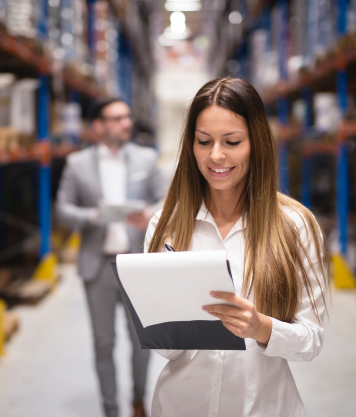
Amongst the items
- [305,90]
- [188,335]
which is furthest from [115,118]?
[305,90]

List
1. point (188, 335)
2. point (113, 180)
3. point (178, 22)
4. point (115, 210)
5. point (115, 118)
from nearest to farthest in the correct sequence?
1. point (188, 335)
2. point (115, 210)
3. point (115, 118)
4. point (113, 180)
5. point (178, 22)

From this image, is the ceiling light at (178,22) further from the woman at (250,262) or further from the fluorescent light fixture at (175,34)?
the woman at (250,262)

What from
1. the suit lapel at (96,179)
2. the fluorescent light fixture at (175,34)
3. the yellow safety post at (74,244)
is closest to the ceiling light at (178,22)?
the fluorescent light fixture at (175,34)

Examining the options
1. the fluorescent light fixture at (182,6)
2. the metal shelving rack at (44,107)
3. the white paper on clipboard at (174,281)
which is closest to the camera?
the white paper on clipboard at (174,281)

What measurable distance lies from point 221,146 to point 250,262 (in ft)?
1.09

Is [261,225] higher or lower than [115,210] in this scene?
higher

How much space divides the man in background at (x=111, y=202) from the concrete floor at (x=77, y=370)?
37 centimetres

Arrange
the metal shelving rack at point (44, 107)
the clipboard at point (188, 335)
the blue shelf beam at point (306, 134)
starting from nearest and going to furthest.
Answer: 1. the clipboard at point (188, 335)
2. the metal shelving rack at point (44, 107)
3. the blue shelf beam at point (306, 134)

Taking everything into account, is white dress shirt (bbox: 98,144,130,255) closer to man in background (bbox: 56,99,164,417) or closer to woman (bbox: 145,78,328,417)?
man in background (bbox: 56,99,164,417)

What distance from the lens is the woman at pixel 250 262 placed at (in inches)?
53.3

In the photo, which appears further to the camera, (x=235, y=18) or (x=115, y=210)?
(x=235, y=18)

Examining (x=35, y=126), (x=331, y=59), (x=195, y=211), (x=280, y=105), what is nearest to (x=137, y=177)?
(x=195, y=211)

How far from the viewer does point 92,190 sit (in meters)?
2.89

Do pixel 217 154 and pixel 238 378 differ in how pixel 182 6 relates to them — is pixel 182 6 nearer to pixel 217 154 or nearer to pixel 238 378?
pixel 217 154
